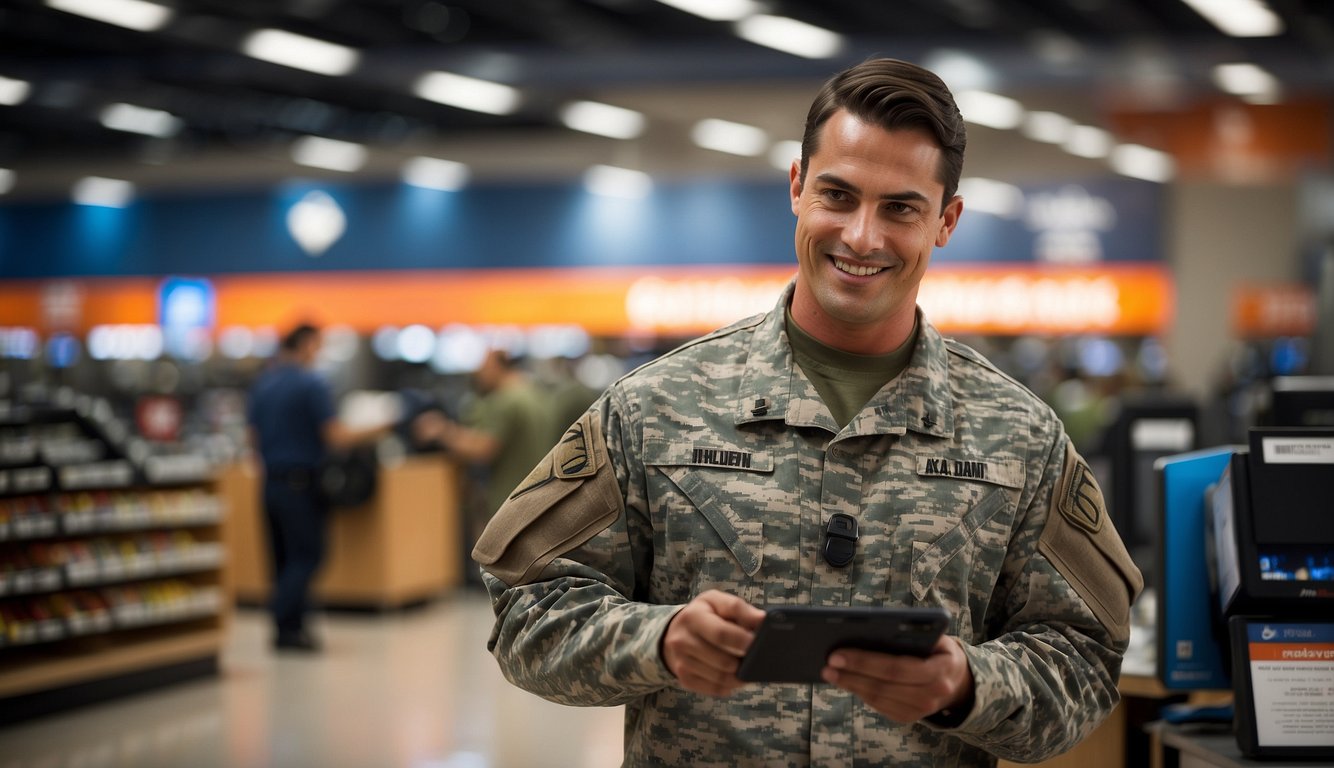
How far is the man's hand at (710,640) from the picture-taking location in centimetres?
143

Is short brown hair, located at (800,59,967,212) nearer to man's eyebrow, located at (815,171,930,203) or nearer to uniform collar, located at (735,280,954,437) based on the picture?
man's eyebrow, located at (815,171,930,203)

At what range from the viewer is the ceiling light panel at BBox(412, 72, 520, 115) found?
10898 millimetres

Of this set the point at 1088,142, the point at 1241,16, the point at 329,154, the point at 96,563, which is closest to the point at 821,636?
the point at 96,563

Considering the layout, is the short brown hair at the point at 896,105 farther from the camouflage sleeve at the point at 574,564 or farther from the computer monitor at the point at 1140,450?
the computer monitor at the point at 1140,450

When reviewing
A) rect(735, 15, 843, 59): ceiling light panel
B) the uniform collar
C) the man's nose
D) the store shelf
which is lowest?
the store shelf

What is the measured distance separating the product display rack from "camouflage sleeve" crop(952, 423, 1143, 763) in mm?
5072

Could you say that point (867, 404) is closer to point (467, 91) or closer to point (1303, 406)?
point (1303, 406)

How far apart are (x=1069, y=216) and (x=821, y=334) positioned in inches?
496

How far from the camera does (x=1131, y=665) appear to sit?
3184 millimetres

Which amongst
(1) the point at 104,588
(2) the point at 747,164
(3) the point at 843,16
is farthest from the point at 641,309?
(1) the point at 104,588

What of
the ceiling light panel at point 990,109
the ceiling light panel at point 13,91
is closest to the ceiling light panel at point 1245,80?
the ceiling light panel at point 990,109

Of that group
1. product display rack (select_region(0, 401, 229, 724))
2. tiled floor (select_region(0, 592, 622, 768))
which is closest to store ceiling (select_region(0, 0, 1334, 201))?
product display rack (select_region(0, 401, 229, 724))

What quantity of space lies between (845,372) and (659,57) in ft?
30.3

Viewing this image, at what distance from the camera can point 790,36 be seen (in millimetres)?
9805
